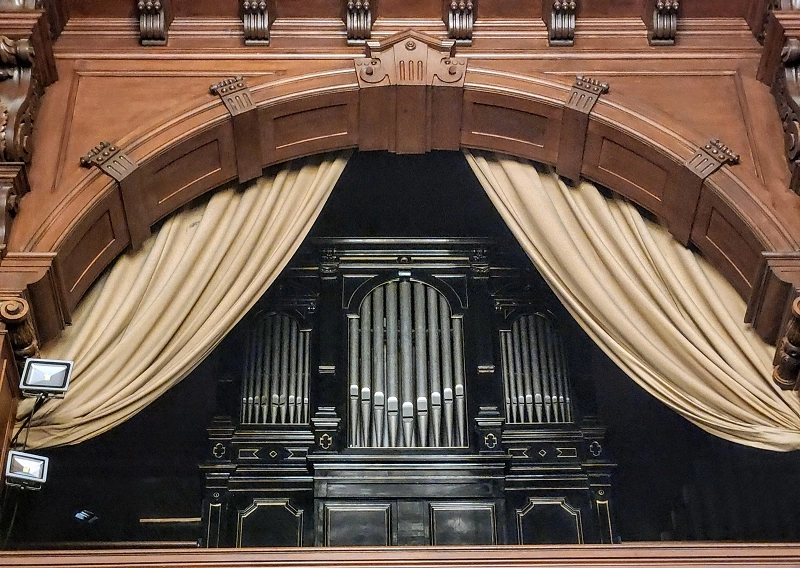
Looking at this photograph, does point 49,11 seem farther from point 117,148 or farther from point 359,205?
point 359,205

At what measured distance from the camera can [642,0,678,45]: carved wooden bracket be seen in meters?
6.73

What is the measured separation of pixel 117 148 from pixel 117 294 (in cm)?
74

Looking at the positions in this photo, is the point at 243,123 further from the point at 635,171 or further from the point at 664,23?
the point at 664,23

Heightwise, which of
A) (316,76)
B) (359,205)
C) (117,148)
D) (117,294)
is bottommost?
(117,294)

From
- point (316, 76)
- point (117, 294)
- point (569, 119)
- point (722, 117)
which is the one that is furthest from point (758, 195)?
point (117, 294)

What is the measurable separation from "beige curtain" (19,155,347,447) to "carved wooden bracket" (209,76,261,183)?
0.15 metres

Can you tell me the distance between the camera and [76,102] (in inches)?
256

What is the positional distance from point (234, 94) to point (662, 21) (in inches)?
94.2

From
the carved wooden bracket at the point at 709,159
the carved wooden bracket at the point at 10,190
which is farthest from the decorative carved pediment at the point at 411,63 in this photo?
the carved wooden bracket at the point at 10,190

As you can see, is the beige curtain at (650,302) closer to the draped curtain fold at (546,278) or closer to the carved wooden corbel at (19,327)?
the draped curtain fold at (546,278)

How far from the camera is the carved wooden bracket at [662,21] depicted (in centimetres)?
673

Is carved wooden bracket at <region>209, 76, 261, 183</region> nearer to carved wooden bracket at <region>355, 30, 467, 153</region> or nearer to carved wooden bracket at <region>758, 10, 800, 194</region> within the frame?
carved wooden bracket at <region>355, 30, 467, 153</region>

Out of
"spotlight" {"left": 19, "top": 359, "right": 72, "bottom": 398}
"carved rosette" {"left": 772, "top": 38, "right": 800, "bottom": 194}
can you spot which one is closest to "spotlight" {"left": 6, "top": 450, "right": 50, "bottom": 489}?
"spotlight" {"left": 19, "top": 359, "right": 72, "bottom": 398}

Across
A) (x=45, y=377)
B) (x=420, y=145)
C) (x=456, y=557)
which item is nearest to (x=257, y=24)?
(x=420, y=145)
